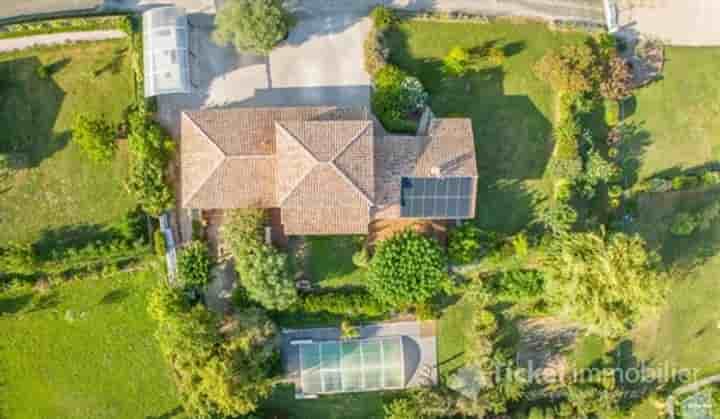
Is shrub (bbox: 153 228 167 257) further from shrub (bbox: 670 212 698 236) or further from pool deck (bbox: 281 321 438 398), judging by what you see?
shrub (bbox: 670 212 698 236)

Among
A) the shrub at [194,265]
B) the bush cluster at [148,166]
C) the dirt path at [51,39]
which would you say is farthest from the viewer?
the dirt path at [51,39]

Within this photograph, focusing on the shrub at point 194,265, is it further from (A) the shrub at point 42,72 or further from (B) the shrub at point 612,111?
(B) the shrub at point 612,111

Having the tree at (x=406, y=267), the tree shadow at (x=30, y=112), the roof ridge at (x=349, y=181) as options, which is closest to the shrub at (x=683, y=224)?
the tree at (x=406, y=267)

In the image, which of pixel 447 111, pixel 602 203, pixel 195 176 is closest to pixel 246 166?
pixel 195 176

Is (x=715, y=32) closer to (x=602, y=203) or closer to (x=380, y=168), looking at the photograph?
(x=602, y=203)

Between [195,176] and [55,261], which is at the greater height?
[195,176]
